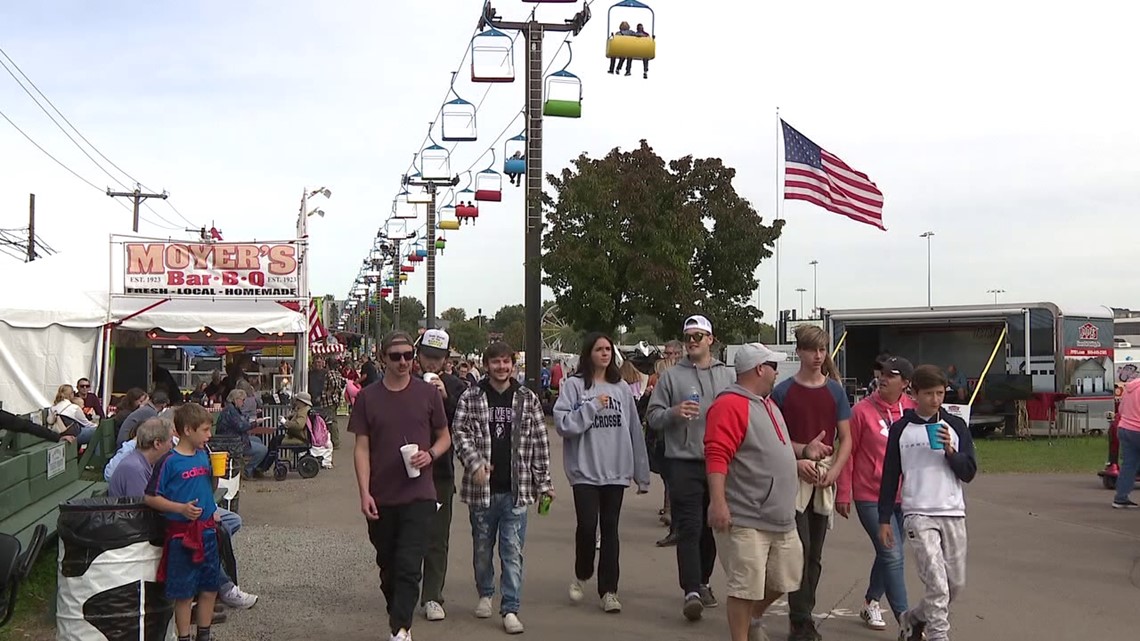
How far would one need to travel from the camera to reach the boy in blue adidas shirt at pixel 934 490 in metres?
6.19

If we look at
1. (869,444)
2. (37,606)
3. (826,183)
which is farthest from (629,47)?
(37,606)

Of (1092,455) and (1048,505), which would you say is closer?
(1048,505)

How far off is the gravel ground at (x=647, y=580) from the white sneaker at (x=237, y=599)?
0.21 ft

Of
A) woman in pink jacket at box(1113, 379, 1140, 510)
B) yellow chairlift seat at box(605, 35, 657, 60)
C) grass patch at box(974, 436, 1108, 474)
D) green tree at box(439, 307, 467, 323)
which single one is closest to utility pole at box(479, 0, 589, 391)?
yellow chairlift seat at box(605, 35, 657, 60)

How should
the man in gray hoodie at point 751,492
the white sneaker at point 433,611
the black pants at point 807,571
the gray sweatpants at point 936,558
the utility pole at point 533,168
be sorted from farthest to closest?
the utility pole at point 533,168
the white sneaker at point 433,611
the black pants at point 807,571
the gray sweatpants at point 936,558
the man in gray hoodie at point 751,492

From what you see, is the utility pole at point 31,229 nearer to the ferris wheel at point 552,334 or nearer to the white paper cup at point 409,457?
the ferris wheel at point 552,334

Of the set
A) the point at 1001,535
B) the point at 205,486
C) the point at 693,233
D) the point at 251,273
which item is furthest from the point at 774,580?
the point at 693,233

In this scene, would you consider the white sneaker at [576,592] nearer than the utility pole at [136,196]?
Yes

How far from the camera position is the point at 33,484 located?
884 centimetres

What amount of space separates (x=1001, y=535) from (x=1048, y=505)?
2612mm

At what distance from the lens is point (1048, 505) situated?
13055 millimetres

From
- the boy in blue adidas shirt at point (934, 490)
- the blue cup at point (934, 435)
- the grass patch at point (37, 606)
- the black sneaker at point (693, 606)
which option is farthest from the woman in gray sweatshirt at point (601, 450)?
the grass patch at point (37, 606)

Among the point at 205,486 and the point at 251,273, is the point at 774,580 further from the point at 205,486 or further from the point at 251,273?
the point at 251,273

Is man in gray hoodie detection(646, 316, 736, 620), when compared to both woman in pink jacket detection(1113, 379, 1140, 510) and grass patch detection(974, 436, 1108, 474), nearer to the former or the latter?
woman in pink jacket detection(1113, 379, 1140, 510)
